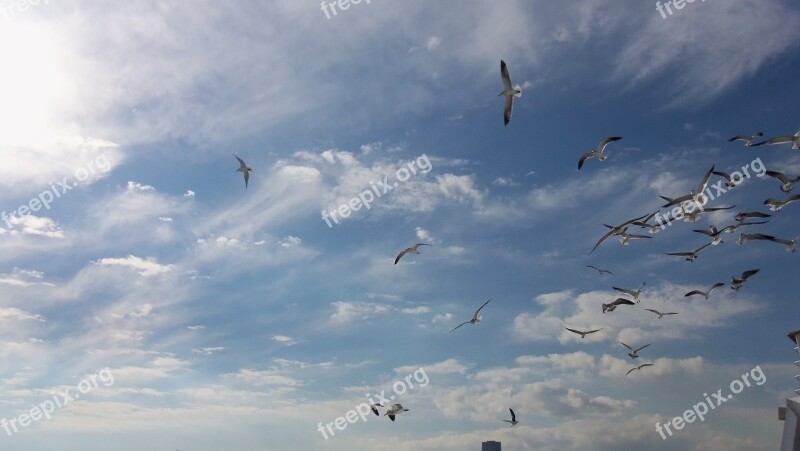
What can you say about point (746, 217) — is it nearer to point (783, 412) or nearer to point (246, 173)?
point (783, 412)

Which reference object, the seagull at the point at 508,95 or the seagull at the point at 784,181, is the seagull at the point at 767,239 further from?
the seagull at the point at 508,95

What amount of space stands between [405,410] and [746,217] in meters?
25.6

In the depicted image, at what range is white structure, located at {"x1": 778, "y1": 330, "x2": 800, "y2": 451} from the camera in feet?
113

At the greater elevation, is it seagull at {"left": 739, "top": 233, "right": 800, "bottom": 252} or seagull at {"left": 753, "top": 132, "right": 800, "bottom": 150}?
seagull at {"left": 753, "top": 132, "right": 800, "bottom": 150}

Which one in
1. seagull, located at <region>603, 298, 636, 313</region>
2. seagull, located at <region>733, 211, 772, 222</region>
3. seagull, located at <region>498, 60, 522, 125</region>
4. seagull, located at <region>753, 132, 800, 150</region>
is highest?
seagull, located at <region>498, 60, 522, 125</region>

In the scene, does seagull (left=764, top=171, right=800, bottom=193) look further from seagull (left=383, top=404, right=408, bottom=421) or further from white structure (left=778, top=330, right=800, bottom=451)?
seagull (left=383, top=404, right=408, bottom=421)

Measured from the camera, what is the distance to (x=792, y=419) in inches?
1400

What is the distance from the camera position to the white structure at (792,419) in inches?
1359

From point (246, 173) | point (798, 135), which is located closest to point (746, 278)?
point (798, 135)

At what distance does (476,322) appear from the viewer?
4619 cm

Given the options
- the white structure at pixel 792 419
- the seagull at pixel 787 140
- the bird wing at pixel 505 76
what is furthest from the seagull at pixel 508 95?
the white structure at pixel 792 419

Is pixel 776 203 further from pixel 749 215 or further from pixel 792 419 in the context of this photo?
pixel 792 419

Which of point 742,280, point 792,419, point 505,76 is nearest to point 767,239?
point 742,280

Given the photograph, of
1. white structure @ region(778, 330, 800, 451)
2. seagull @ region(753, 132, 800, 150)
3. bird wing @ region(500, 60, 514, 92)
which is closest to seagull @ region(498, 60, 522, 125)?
bird wing @ region(500, 60, 514, 92)
